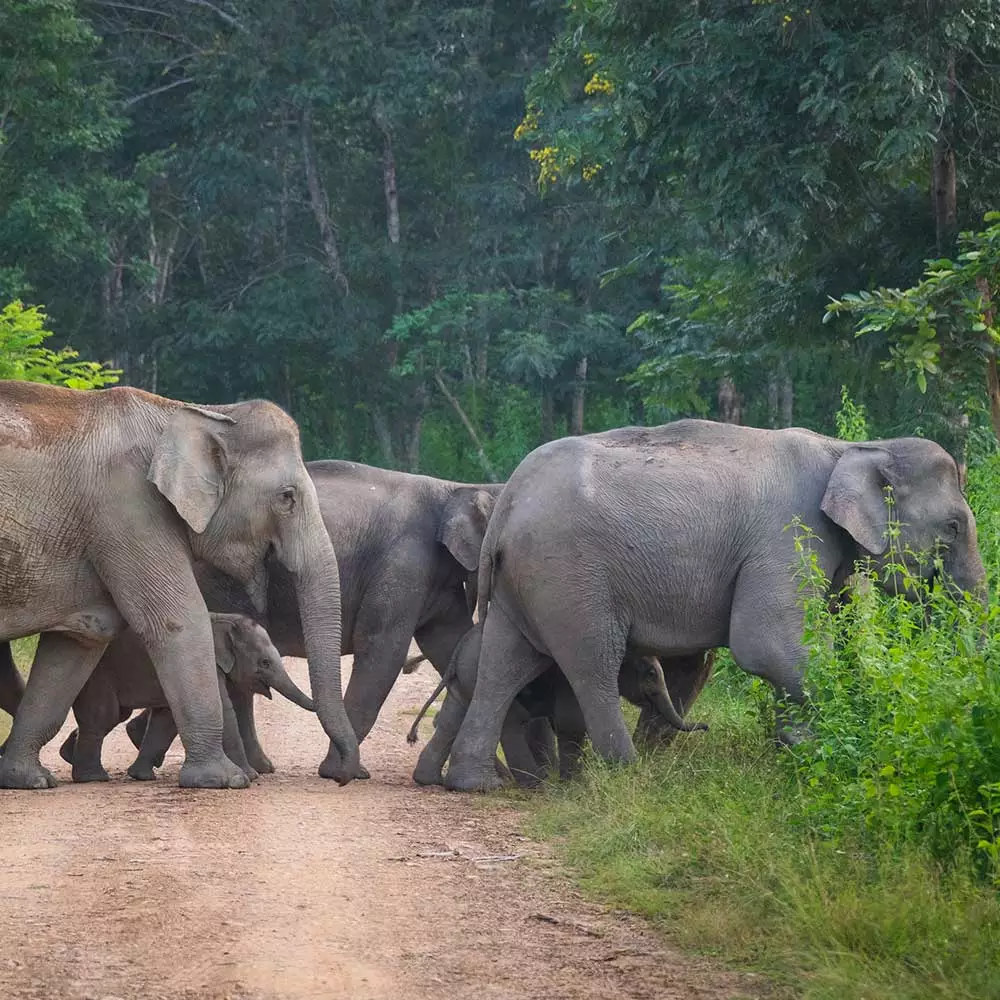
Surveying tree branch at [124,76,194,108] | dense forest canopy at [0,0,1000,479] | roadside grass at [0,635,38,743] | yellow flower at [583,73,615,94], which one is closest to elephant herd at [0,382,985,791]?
roadside grass at [0,635,38,743]

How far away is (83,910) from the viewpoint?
6.11 m

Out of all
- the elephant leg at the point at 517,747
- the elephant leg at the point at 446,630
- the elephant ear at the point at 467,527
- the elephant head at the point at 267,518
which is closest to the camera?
the elephant head at the point at 267,518

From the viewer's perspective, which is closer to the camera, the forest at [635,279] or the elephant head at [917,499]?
the forest at [635,279]

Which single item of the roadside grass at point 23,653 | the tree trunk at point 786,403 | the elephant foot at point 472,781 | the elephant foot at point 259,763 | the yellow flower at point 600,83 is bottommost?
the roadside grass at point 23,653

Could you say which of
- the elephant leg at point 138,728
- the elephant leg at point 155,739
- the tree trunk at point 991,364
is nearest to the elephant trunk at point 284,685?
the elephant leg at point 155,739

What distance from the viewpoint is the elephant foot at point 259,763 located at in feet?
35.2

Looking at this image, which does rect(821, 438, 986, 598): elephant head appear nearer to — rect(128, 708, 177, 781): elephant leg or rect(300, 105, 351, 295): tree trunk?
rect(128, 708, 177, 781): elephant leg

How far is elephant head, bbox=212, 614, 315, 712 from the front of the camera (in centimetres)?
1027

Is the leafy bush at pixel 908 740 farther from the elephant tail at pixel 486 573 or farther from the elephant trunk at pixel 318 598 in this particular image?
the elephant trunk at pixel 318 598

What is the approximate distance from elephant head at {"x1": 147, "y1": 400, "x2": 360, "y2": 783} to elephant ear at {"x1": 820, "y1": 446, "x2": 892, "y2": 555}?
2784 mm

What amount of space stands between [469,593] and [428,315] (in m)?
23.0

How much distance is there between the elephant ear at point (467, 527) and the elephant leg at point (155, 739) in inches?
80.1

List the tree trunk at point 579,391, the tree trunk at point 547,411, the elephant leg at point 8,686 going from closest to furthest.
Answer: the elephant leg at point 8,686 → the tree trunk at point 579,391 → the tree trunk at point 547,411

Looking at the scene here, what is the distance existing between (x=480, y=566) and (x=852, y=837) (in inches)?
153
